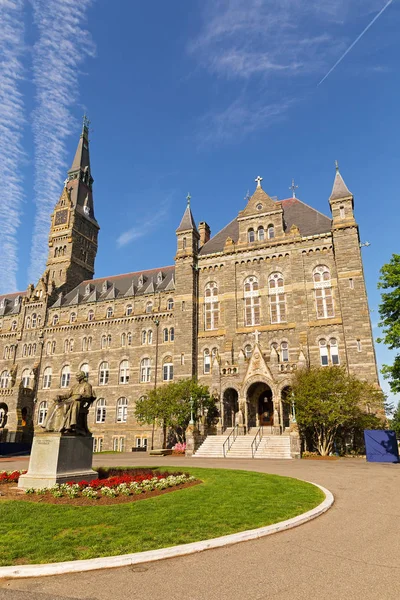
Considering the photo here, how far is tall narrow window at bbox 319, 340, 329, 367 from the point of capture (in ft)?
114

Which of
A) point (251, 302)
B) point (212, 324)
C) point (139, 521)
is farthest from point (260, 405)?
point (139, 521)

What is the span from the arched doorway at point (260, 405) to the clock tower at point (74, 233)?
32697 millimetres

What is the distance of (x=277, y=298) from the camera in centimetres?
3881

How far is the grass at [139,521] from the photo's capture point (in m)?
7.16

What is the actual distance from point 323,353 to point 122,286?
2836 centimetres


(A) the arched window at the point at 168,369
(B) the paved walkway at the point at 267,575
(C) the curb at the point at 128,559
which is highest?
(A) the arched window at the point at 168,369

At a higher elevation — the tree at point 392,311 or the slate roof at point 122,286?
the slate roof at point 122,286

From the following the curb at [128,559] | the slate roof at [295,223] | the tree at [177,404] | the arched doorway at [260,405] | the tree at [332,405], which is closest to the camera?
the curb at [128,559]

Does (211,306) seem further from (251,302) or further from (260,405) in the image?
(260,405)

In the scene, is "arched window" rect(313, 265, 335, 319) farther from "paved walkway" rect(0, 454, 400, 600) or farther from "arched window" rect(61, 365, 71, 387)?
"arched window" rect(61, 365, 71, 387)

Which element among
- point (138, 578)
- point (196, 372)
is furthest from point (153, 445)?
point (138, 578)

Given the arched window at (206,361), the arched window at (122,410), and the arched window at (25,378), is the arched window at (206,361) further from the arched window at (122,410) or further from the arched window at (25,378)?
the arched window at (25,378)

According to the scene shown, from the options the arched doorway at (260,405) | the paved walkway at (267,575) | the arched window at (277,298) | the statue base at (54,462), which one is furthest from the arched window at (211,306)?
the paved walkway at (267,575)

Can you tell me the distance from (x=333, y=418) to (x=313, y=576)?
22.3 metres
